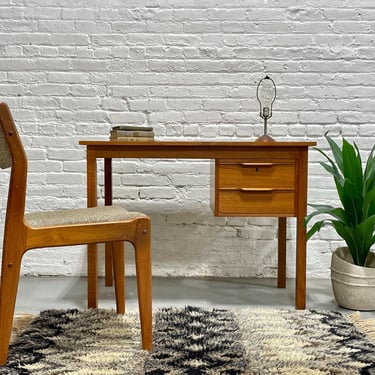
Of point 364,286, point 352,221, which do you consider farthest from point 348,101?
point 364,286

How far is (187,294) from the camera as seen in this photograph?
2615 millimetres

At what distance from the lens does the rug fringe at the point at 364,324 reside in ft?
6.42

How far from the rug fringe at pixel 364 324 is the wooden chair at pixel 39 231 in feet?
2.69

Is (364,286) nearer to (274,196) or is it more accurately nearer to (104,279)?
(274,196)

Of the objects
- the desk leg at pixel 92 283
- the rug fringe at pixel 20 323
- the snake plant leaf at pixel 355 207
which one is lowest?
the rug fringe at pixel 20 323

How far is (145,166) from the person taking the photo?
9.86ft

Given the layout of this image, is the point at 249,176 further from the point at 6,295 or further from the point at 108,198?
the point at 6,295

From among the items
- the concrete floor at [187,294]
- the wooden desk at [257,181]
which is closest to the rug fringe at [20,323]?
the concrete floor at [187,294]

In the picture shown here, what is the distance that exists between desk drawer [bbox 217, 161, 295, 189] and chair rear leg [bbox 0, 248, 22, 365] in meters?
0.99

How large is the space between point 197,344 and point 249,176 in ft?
2.65

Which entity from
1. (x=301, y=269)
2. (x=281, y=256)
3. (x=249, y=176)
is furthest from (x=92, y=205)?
(x=281, y=256)

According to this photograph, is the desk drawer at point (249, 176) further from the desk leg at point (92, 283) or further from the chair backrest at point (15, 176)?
the chair backrest at point (15, 176)

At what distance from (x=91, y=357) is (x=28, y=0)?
214cm

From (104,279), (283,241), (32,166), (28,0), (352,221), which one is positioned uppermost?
(28,0)
